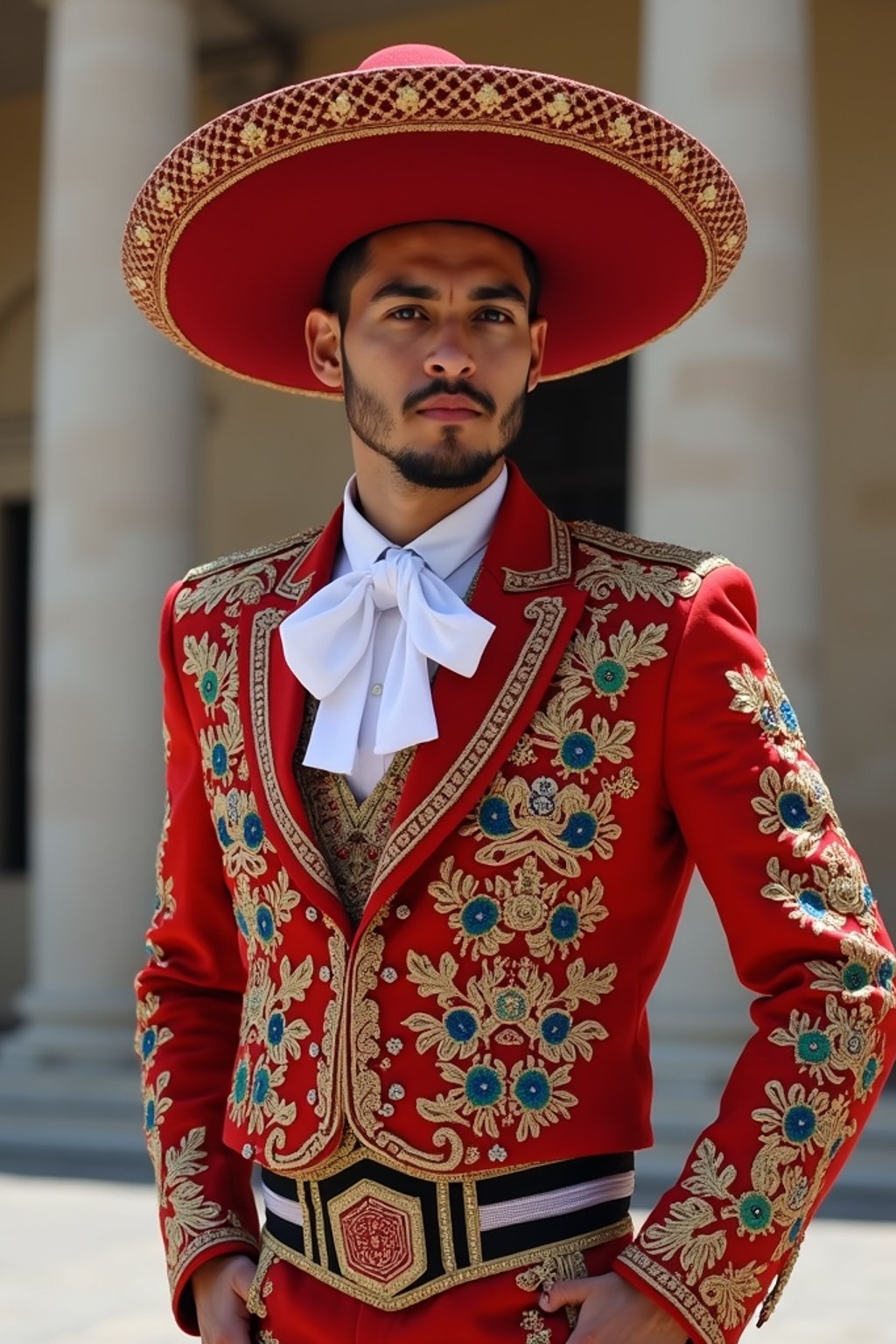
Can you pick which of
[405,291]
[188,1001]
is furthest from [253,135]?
[188,1001]

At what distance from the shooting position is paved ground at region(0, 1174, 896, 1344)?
4.76m

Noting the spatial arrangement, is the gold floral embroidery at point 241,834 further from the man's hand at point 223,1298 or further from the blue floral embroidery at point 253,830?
the man's hand at point 223,1298

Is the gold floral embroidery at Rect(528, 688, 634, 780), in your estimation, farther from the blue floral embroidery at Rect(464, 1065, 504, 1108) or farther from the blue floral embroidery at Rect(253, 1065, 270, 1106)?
the blue floral embroidery at Rect(253, 1065, 270, 1106)

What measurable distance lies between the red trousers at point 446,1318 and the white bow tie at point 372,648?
0.58m

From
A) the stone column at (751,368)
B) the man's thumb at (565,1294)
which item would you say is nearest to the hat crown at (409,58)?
the man's thumb at (565,1294)

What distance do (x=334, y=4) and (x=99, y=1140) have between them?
26.7 ft

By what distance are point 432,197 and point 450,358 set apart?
0.84ft

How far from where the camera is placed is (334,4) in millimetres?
12117

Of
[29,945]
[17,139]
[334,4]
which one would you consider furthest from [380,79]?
[17,139]

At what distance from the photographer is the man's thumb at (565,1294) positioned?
174 cm

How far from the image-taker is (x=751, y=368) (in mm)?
7539

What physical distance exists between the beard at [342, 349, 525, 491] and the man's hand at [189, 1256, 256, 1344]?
943 mm

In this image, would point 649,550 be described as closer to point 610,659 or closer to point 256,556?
point 610,659

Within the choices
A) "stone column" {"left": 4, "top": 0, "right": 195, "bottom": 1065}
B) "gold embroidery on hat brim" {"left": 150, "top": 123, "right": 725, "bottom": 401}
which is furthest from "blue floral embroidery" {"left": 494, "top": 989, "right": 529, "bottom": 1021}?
"stone column" {"left": 4, "top": 0, "right": 195, "bottom": 1065}
